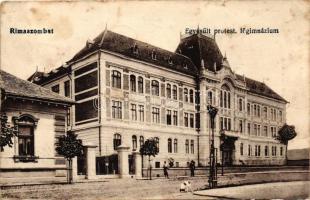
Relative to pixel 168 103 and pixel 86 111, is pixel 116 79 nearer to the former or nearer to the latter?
pixel 86 111

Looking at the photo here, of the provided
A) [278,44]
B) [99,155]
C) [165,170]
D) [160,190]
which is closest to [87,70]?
[99,155]

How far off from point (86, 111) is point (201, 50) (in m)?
3.45

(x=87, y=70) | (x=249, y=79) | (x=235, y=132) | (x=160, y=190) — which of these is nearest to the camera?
(x=160, y=190)

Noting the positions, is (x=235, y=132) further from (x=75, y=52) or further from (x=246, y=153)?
(x=75, y=52)

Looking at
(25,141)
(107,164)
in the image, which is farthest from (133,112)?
(25,141)

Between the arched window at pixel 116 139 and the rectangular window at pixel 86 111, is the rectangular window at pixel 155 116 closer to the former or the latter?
the arched window at pixel 116 139

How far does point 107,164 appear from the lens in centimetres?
1230

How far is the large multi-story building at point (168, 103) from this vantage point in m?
12.0

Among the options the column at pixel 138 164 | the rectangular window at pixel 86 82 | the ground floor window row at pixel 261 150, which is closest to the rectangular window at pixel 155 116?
the column at pixel 138 164

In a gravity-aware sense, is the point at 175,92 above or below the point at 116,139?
above

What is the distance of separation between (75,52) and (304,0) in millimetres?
4831

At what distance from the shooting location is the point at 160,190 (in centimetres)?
1005

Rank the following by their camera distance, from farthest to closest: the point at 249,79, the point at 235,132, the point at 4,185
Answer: the point at 235,132, the point at 249,79, the point at 4,185

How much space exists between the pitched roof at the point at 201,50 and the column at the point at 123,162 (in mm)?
2946
